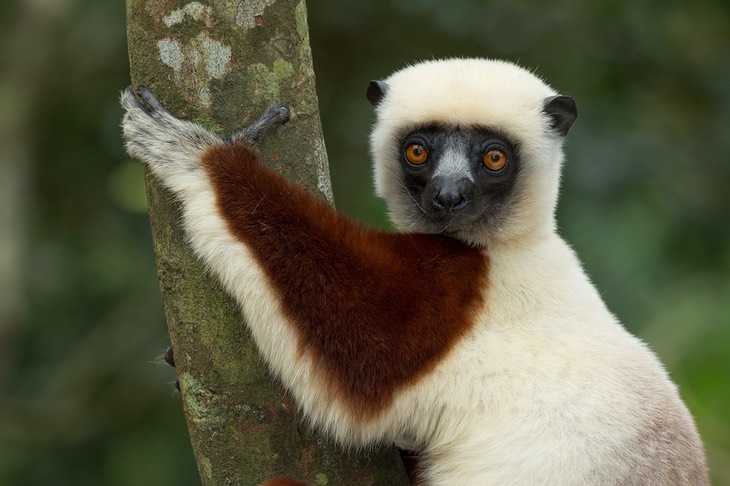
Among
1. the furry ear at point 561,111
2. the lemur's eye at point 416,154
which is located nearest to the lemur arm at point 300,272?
the lemur's eye at point 416,154

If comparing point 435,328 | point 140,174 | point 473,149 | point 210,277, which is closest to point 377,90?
point 473,149

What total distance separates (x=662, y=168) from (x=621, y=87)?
3.10ft

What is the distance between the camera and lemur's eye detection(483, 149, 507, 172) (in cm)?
454

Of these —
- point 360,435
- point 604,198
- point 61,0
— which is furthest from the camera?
point 61,0

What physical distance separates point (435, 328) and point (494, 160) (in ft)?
3.39

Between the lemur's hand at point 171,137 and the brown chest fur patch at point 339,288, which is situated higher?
the lemur's hand at point 171,137

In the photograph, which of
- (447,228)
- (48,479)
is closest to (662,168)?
(447,228)

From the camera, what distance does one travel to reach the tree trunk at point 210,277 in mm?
3695

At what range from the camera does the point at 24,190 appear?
8.62m

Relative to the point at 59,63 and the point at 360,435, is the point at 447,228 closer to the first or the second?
the point at 360,435

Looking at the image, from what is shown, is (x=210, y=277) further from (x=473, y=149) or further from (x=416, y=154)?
(x=473, y=149)

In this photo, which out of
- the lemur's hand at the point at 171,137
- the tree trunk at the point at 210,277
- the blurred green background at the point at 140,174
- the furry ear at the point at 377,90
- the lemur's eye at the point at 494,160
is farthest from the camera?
the blurred green background at the point at 140,174

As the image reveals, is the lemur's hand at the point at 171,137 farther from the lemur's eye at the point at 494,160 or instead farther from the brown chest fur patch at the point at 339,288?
the lemur's eye at the point at 494,160

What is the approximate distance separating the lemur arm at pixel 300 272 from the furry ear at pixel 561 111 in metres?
1.27
